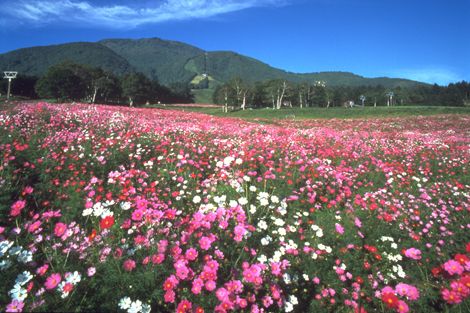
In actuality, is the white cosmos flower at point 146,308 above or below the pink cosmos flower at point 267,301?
above

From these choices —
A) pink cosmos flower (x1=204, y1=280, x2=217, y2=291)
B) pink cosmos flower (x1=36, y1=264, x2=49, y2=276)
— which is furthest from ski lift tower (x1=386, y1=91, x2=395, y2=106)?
pink cosmos flower (x1=36, y1=264, x2=49, y2=276)

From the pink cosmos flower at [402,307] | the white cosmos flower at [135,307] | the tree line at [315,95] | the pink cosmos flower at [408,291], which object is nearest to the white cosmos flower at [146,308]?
the white cosmos flower at [135,307]

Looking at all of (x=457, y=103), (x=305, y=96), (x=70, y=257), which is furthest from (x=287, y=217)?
(x=457, y=103)

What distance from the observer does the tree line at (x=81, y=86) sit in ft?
154

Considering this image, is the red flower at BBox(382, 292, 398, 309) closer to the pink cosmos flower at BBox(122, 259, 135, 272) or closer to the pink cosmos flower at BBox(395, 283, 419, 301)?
the pink cosmos flower at BBox(395, 283, 419, 301)

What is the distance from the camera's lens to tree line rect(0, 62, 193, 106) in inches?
1847

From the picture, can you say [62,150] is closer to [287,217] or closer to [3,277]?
[3,277]

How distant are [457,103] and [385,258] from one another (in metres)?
124

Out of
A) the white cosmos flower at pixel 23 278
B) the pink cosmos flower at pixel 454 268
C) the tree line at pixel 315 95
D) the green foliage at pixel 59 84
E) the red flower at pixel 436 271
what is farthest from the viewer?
the tree line at pixel 315 95

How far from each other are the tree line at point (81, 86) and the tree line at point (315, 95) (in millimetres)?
23480

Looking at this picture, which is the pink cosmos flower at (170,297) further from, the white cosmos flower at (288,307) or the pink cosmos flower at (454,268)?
the pink cosmos flower at (454,268)

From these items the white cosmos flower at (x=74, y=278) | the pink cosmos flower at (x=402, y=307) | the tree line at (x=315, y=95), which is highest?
the tree line at (x=315, y=95)

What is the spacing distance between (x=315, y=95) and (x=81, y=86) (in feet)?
252

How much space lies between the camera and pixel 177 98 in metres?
103
